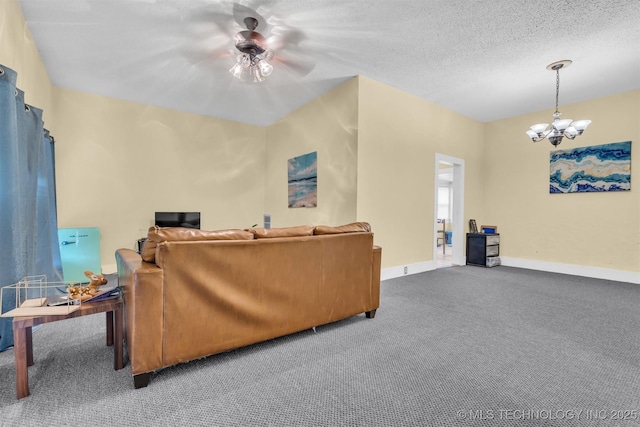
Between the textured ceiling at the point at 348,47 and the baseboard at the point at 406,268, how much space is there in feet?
9.13

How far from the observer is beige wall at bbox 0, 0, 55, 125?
2.29m

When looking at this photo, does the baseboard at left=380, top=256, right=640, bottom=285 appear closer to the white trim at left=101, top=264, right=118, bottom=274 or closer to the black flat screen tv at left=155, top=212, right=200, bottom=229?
the black flat screen tv at left=155, top=212, right=200, bottom=229

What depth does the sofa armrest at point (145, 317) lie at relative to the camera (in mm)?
1570

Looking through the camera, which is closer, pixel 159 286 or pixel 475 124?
pixel 159 286

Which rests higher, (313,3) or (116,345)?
(313,3)

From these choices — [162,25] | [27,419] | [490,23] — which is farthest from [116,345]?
[490,23]

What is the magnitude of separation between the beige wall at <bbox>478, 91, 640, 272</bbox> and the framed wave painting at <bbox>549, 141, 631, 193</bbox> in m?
0.08

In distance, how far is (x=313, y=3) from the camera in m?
2.49

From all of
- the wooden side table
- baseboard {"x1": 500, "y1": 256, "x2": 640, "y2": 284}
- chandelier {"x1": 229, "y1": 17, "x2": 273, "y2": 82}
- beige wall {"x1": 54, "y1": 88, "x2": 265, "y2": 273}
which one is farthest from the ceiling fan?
baseboard {"x1": 500, "y1": 256, "x2": 640, "y2": 284}

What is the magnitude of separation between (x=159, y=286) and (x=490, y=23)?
12.0ft

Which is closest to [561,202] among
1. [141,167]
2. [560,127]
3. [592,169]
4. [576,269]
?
[592,169]

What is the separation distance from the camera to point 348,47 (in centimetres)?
320

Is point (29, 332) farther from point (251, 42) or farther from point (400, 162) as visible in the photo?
point (400, 162)

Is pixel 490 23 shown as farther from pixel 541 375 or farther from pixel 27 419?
pixel 27 419
